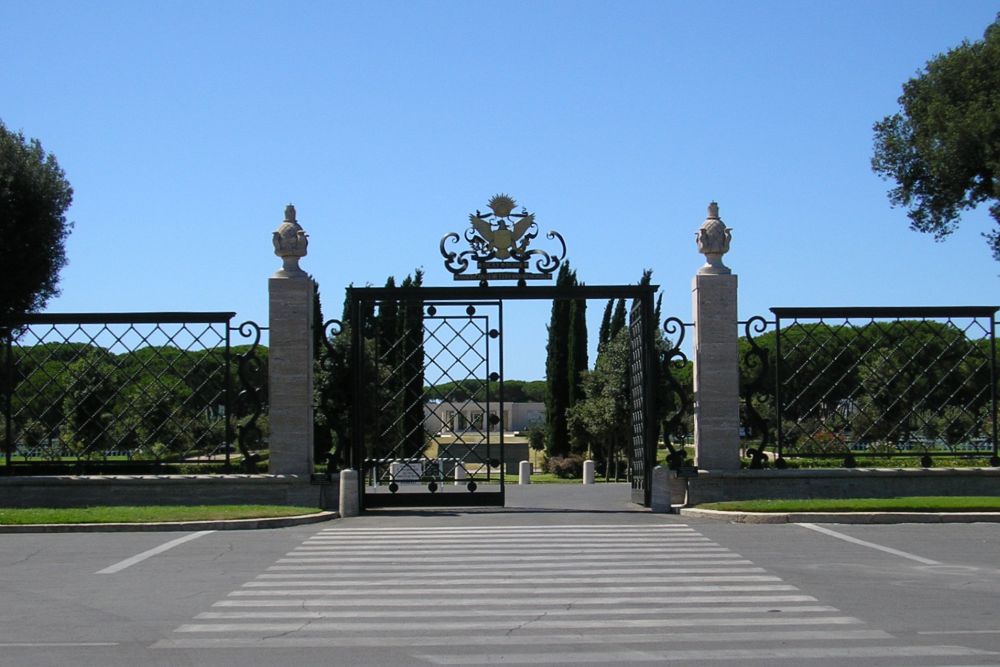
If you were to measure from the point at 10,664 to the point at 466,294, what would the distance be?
1357 centimetres

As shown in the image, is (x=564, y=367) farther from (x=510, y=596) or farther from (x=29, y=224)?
(x=510, y=596)

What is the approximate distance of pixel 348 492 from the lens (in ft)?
68.2

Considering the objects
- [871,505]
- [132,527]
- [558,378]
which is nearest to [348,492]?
[132,527]

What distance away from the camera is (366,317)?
22.0 m

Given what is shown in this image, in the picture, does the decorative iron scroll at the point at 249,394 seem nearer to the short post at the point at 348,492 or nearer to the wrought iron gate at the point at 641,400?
the short post at the point at 348,492

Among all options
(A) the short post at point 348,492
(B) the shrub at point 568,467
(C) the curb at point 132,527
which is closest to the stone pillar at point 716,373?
(A) the short post at point 348,492

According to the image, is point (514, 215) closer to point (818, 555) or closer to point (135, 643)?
point (818, 555)

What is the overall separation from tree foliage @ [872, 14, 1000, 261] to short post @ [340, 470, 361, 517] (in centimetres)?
1467

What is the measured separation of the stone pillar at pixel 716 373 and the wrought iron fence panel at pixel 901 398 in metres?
0.83

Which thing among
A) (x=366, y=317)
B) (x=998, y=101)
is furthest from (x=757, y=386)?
(x=998, y=101)

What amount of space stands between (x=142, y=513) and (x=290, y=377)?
360 cm

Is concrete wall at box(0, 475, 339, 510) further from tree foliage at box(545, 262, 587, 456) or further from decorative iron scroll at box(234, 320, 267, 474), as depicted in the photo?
tree foliage at box(545, 262, 587, 456)

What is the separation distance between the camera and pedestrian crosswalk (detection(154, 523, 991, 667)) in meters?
8.95

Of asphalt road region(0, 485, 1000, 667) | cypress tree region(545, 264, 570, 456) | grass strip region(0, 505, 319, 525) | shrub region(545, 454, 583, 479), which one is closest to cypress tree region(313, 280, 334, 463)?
grass strip region(0, 505, 319, 525)
